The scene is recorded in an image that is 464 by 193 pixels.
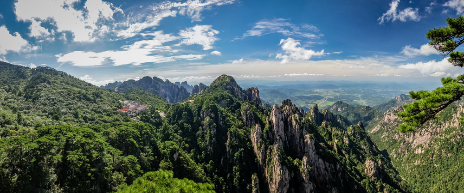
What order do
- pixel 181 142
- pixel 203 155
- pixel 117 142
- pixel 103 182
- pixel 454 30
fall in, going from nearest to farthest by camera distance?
pixel 454 30, pixel 103 182, pixel 117 142, pixel 203 155, pixel 181 142

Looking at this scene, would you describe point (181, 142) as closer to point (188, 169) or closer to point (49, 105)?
point (188, 169)

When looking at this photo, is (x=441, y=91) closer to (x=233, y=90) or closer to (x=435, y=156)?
(x=233, y=90)

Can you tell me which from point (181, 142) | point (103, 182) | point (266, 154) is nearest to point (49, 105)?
point (181, 142)

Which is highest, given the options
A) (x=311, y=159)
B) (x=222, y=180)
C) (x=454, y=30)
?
(x=454, y=30)

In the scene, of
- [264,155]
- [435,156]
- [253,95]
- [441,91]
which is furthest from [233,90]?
[435,156]

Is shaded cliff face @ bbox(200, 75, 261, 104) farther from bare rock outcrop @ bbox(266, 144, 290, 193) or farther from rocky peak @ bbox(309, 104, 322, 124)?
bare rock outcrop @ bbox(266, 144, 290, 193)

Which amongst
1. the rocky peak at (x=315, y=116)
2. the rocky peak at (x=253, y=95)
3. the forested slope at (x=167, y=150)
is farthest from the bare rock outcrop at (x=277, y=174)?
the rocky peak at (x=315, y=116)
